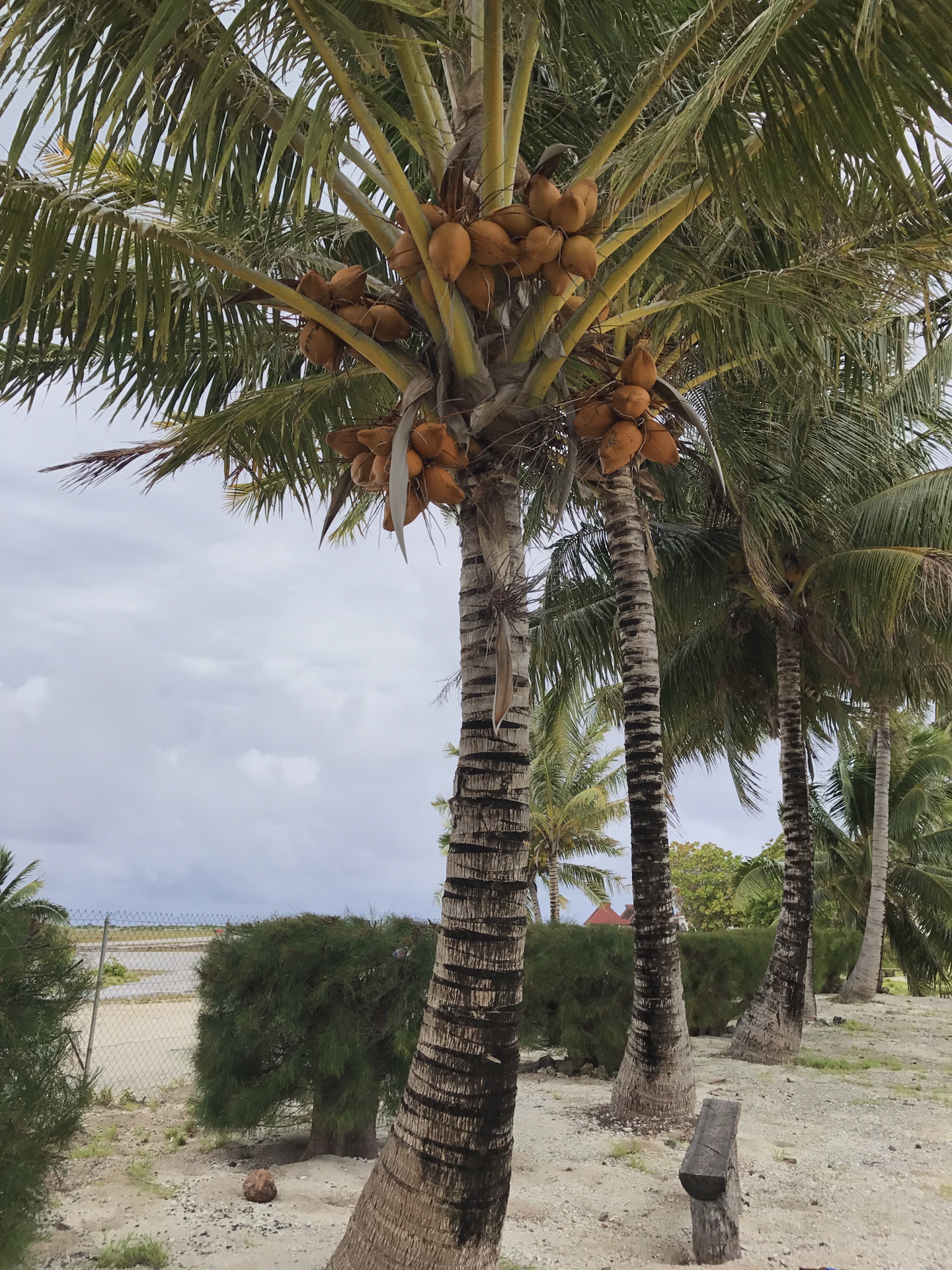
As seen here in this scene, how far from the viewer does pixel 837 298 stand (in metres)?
5.09

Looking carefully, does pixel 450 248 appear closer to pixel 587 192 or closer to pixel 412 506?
pixel 587 192

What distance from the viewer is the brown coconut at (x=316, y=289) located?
4203 millimetres

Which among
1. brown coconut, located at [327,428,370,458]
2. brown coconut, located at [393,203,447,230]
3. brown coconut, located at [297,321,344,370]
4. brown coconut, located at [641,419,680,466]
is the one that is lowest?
brown coconut, located at [327,428,370,458]

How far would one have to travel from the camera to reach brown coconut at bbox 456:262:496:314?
395cm

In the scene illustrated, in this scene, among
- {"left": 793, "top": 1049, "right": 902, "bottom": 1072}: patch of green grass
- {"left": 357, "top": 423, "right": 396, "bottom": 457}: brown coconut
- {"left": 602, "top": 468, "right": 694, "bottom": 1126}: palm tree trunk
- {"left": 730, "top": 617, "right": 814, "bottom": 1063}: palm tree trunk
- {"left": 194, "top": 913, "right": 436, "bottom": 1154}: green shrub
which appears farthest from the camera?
{"left": 730, "top": 617, "right": 814, "bottom": 1063}: palm tree trunk

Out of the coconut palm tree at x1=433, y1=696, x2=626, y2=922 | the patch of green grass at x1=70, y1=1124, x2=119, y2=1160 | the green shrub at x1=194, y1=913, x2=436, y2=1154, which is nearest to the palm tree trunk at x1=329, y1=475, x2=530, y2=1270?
the green shrub at x1=194, y1=913, x2=436, y2=1154

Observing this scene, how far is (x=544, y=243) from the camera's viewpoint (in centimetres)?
379

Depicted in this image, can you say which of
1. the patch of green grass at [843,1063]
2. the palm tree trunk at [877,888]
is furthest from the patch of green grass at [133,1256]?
the palm tree trunk at [877,888]

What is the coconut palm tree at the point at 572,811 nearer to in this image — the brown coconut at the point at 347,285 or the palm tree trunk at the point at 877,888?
the palm tree trunk at the point at 877,888

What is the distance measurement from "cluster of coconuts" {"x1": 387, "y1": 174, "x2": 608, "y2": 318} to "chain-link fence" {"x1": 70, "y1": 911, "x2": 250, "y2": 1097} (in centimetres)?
339

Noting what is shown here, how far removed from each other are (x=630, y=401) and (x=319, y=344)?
1.45 metres

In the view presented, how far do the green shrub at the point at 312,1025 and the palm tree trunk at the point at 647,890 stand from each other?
86.5 inches

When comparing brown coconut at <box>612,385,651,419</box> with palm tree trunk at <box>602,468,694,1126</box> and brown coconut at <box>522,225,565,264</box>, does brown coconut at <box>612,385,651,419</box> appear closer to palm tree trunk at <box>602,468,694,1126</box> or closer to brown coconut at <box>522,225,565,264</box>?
brown coconut at <box>522,225,565,264</box>

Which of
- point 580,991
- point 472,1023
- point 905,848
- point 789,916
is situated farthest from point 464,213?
point 905,848
